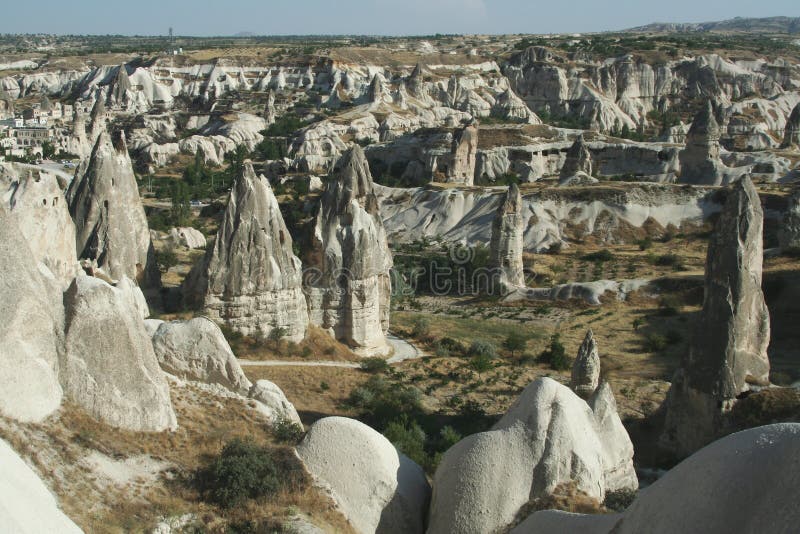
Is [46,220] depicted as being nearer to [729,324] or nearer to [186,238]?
[729,324]

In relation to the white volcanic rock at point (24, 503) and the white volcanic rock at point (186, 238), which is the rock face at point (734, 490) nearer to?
the white volcanic rock at point (24, 503)

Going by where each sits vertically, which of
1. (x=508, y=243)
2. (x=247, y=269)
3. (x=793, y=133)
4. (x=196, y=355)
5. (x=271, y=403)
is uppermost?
(x=793, y=133)

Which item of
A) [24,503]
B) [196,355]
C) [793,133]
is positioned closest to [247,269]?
[196,355]

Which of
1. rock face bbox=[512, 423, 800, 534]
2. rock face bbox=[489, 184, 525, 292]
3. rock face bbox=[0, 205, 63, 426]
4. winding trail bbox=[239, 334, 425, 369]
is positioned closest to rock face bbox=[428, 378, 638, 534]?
rock face bbox=[512, 423, 800, 534]

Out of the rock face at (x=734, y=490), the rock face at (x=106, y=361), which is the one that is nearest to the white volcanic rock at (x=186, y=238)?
the rock face at (x=106, y=361)

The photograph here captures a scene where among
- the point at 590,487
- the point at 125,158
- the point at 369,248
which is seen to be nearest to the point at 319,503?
the point at 590,487
